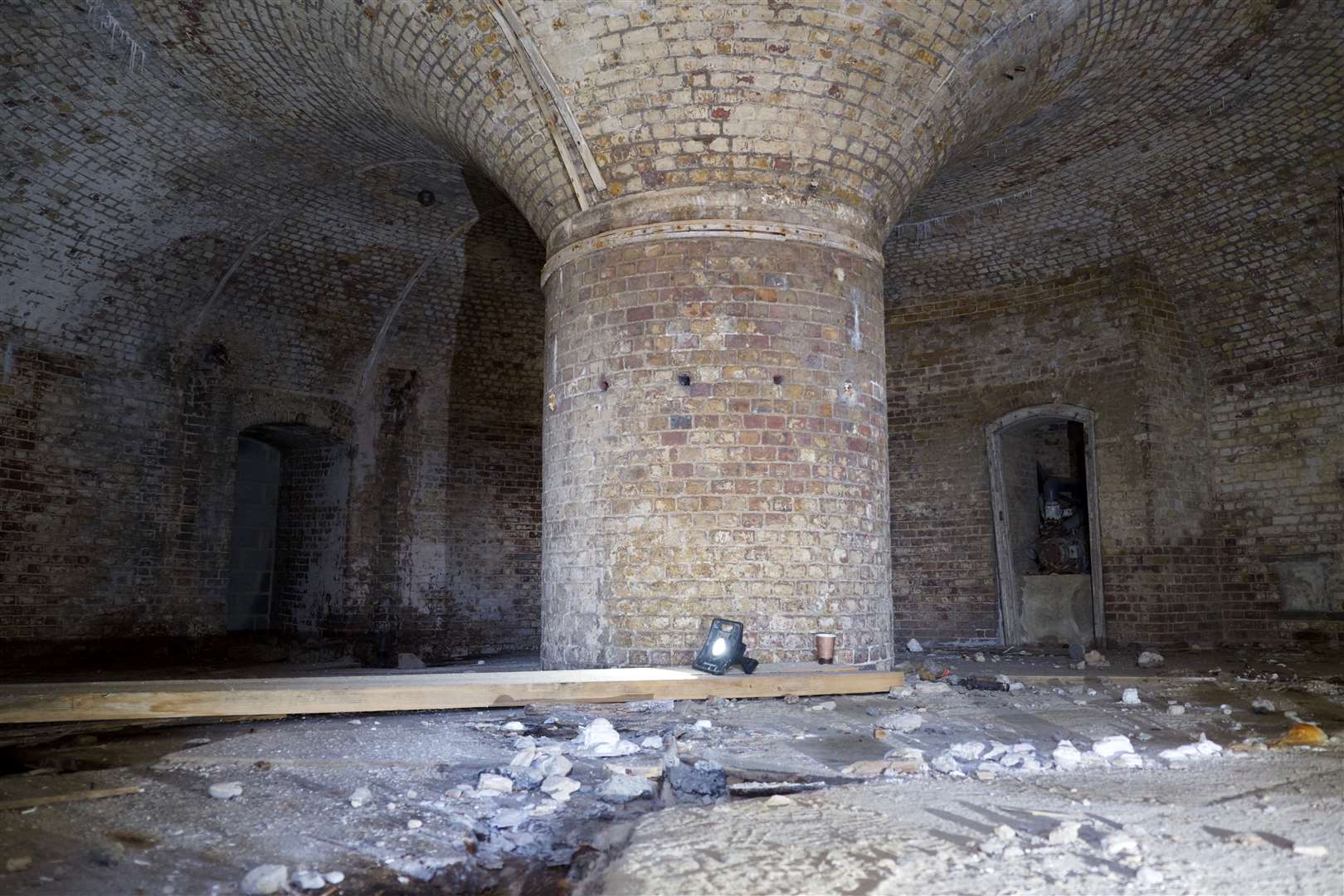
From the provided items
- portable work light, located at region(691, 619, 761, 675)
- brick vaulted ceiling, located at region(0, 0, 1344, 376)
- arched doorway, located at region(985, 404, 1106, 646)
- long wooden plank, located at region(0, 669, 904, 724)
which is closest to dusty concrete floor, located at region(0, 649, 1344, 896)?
long wooden plank, located at region(0, 669, 904, 724)

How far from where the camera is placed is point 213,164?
9844mm

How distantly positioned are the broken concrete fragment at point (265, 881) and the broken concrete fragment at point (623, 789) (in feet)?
4.36

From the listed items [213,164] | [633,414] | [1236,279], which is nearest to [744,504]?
[633,414]

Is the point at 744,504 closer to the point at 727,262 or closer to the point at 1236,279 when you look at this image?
the point at 727,262

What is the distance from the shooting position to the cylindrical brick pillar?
6926mm

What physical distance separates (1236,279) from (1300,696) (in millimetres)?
5865

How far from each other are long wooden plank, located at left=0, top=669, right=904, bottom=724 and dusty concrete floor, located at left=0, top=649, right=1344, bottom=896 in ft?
0.42

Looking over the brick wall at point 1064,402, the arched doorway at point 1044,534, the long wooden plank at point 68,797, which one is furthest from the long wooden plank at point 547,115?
the arched doorway at point 1044,534

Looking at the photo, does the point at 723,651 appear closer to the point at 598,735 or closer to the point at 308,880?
the point at 598,735

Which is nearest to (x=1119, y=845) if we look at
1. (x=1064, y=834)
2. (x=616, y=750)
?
(x=1064, y=834)

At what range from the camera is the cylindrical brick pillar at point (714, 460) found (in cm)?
693

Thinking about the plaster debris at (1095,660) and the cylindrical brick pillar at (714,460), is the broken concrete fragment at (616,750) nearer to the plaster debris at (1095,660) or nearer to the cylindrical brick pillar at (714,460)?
Answer: the cylindrical brick pillar at (714,460)

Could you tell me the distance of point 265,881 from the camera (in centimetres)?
289

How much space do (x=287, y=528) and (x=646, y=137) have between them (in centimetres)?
842
